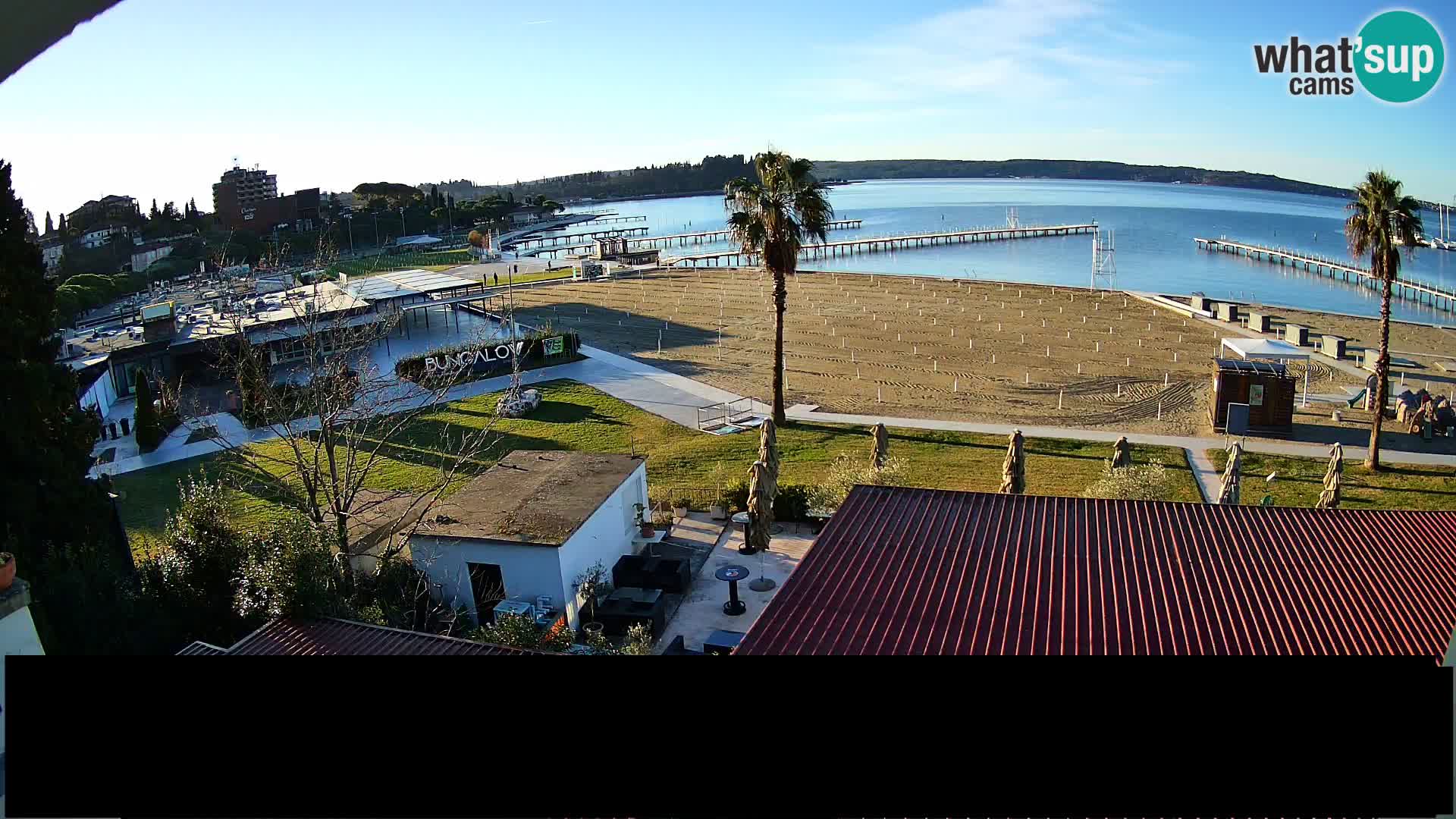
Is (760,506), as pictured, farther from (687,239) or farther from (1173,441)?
(687,239)

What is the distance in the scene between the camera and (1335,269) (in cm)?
7200

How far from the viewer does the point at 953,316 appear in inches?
1721

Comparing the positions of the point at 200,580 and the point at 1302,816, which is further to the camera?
the point at 200,580

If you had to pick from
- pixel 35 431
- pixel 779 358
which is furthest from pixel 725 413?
pixel 35 431

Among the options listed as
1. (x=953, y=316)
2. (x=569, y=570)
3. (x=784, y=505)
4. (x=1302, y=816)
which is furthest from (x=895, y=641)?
(x=953, y=316)

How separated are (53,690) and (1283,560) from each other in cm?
763

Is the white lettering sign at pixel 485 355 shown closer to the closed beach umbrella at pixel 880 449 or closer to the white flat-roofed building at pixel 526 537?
the white flat-roofed building at pixel 526 537

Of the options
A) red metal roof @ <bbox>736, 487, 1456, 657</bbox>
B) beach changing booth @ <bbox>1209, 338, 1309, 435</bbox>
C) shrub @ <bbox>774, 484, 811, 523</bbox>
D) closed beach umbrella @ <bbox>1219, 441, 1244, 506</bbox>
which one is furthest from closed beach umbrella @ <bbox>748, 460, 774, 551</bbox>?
beach changing booth @ <bbox>1209, 338, 1309, 435</bbox>

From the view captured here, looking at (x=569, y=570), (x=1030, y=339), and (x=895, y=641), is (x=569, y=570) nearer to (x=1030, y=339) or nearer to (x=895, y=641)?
(x=895, y=641)

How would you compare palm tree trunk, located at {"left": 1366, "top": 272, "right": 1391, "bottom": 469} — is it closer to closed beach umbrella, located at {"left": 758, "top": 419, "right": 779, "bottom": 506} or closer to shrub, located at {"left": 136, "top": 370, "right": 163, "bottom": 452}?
closed beach umbrella, located at {"left": 758, "top": 419, "right": 779, "bottom": 506}

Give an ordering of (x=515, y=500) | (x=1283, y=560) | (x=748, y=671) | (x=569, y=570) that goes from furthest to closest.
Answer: (x=515, y=500) → (x=569, y=570) → (x=1283, y=560) → (x=748, y=671)

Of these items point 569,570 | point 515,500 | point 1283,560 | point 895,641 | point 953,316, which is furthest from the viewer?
point 953,316

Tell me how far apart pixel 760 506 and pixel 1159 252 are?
90.1 meters

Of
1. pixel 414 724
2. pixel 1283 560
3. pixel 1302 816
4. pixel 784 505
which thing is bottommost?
pixel 784 505
